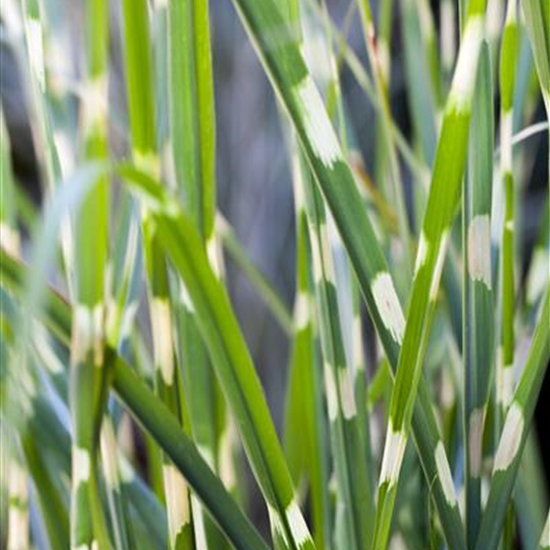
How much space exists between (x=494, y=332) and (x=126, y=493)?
0.56ft

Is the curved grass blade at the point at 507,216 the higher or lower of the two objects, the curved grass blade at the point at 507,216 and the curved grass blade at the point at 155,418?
the higher

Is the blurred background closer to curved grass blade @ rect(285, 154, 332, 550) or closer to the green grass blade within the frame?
curved grass blade @ rect(285, 154, 332, 550)

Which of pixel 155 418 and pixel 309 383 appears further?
pixel 309 383

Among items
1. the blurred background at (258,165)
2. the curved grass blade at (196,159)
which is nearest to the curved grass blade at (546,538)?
the curved grass blade at (196,159)

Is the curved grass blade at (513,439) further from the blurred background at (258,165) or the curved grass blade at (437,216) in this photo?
the blurred background at (258,165)

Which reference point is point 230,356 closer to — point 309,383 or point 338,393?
point 338,393

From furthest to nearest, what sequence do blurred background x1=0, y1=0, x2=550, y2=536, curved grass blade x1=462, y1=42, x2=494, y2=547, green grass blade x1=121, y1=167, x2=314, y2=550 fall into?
blurred background x1=0, y1=0, x2=550, y2=536, curved grass blade x1=462, y1=42, x2=494, y2=547, green grass blade x1=121, y1=167, x2=314, y2=550

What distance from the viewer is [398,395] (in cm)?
36

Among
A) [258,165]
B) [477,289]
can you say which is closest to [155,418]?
[477,289]

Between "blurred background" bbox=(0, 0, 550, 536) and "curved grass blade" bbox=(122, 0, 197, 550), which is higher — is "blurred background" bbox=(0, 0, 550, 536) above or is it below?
above

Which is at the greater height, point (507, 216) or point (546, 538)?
point (507, 216)

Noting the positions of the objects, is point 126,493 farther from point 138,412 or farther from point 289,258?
point 289,258

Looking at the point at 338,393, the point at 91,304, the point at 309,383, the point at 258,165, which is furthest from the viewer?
the point at 258,165

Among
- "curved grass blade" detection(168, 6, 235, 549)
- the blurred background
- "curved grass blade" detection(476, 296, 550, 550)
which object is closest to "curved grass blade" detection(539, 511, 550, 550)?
"curved grass blade" detection(476, 296, 550, 550)
